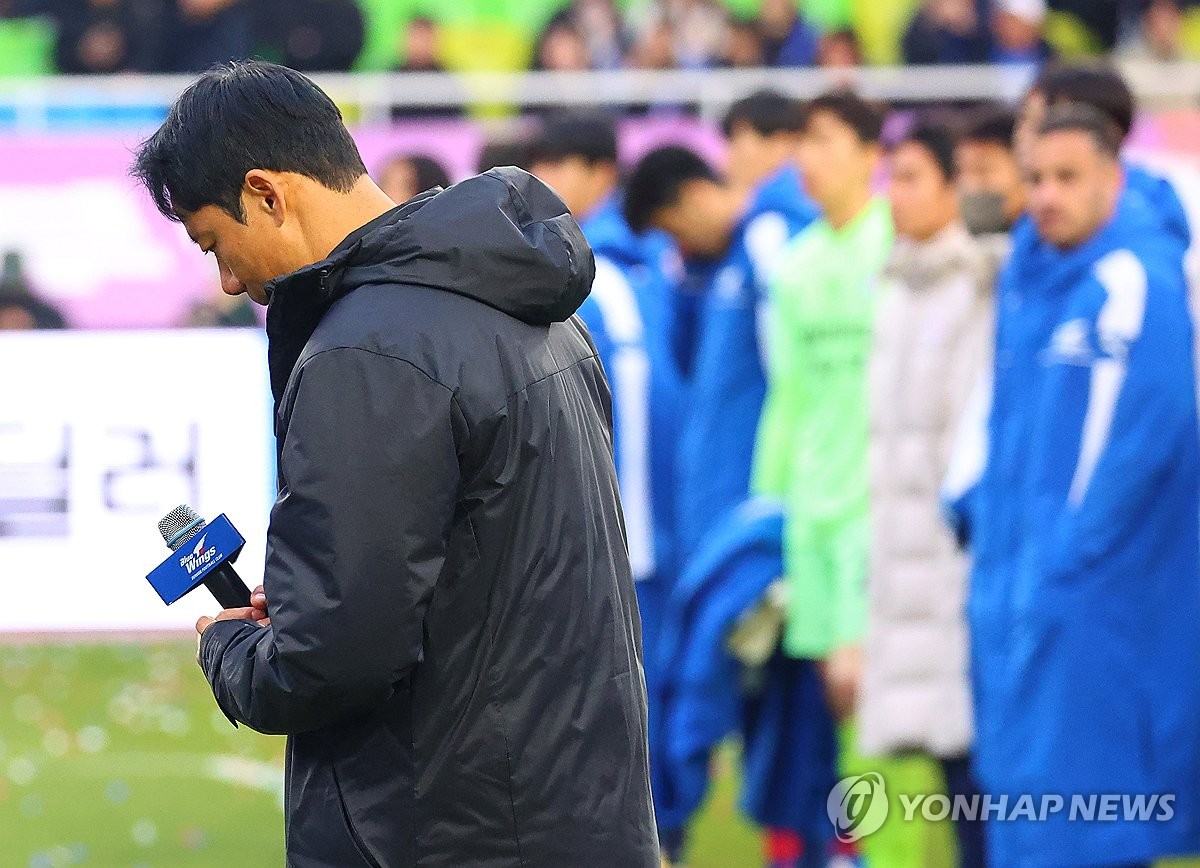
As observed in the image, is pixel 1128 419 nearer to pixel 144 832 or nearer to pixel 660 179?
pixel 660 179

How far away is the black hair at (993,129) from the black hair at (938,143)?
16 centimetres

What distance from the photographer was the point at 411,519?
88.2 inches

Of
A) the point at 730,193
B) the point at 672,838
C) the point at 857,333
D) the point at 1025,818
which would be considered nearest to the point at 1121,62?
the point at 730,193

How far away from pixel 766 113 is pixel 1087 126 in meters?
2.49

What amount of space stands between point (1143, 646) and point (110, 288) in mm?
5820

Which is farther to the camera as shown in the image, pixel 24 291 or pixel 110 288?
pixel 110 288

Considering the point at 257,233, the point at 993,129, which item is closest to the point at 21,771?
the point at 993,129

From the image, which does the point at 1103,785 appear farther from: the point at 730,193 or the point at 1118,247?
the point at 730,193

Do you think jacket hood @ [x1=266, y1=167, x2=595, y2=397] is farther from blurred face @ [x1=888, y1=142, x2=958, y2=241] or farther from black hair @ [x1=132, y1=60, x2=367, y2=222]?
blurred face @ [x1=888, y1=142, x2=958, y2=241]

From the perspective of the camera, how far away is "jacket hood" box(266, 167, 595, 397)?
2344 millimetres

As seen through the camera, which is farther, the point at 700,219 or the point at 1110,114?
the point at 700,219

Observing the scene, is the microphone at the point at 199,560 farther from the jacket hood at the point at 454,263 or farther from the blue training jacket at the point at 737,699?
the blue training jacket at the point at 737,699

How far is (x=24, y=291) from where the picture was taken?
796cm

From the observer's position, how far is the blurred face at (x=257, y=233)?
238cm
